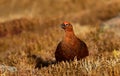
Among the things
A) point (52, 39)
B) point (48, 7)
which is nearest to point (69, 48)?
point (52, 39)

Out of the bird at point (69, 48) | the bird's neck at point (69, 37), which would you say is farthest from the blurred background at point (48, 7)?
the bird's neck at point (69, 37)

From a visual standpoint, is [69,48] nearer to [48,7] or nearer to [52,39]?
[52,39]

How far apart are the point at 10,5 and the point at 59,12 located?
3.56 meters

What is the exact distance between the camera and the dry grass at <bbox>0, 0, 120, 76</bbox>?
753 cm

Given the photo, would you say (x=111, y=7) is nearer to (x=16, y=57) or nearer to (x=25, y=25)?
(x=25, y=25)

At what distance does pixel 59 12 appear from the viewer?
28.0 m

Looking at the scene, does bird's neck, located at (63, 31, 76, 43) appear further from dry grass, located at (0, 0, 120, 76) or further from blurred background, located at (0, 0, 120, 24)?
blurred background, located at (0, 0, 120, 24)

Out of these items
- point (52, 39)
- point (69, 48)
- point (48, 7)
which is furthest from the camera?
point (48, 7)

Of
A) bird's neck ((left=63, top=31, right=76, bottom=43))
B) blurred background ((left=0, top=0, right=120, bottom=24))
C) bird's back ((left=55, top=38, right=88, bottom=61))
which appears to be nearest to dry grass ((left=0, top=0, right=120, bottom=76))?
blurred background ((left=0, top=0, right=120, bottom=24))

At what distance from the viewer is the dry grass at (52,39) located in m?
7.53

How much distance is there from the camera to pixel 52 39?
1582 cm

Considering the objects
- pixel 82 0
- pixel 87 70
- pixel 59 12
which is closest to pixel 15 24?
pixel 59 12

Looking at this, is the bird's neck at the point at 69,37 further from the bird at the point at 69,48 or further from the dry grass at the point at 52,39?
the dry grass at the point at 52,39

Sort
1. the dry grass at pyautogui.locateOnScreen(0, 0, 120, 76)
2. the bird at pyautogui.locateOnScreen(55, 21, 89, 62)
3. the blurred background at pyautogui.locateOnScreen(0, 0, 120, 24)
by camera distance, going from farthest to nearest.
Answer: the blurred background at pyautogui.locateOnScreen(0, 0, 120, 24) < the bird at pyautogui.locateOnScreen(55, 21, 89, 62) < the dry grass at pyautogui.locateOnScreen(0, 0, 120, 76)
